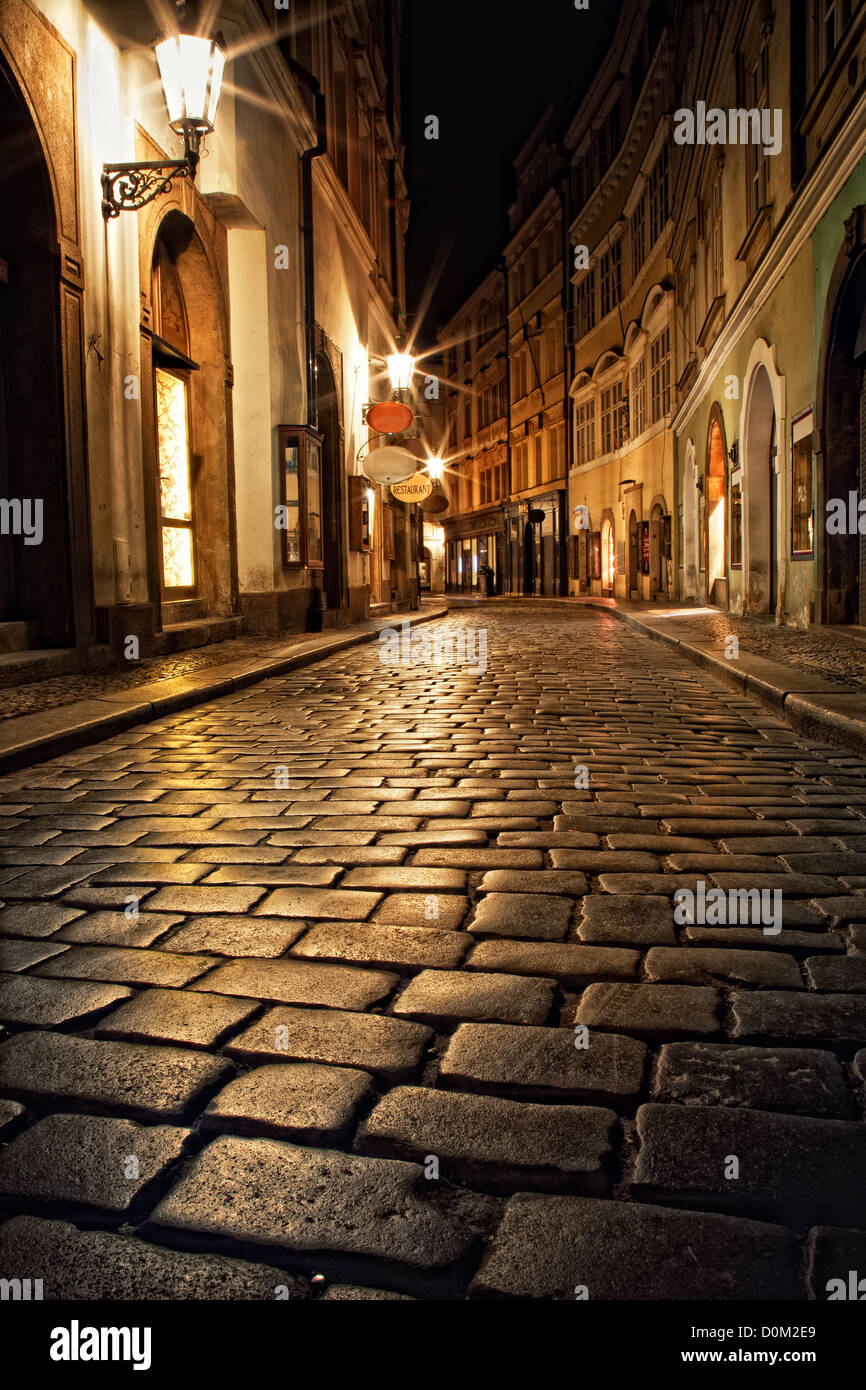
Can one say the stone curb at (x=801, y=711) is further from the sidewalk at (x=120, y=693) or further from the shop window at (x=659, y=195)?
the shop window at (x=659, y=195)

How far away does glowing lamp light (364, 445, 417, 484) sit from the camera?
822 inches

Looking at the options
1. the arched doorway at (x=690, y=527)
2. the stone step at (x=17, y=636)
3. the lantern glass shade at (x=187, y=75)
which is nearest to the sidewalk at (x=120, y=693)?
the stone step at (x=17, y=636)

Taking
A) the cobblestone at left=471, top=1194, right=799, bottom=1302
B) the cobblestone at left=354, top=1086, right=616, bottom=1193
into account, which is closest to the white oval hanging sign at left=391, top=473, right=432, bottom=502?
the cobblestone at left=354, top=1086, right=616, bottom=1193

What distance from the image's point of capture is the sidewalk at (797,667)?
6305mm

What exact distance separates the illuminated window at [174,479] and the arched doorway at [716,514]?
10.5 meters

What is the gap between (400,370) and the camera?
74.4 ft

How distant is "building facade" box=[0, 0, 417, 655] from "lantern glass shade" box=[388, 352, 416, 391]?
0.88 metres

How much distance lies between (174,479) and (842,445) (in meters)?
7.83

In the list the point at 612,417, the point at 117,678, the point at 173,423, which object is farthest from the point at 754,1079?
the point at 612,417

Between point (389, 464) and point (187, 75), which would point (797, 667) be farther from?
point (389, 464)

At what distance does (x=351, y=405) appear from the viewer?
71.6 ft

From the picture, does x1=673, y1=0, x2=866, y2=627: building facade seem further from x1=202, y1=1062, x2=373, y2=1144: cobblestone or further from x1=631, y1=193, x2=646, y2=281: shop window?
x1=202, y1=1062, x2=373, y2=1144: cobblestone

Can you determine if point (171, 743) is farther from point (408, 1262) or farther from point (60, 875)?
point (408, 1262)
